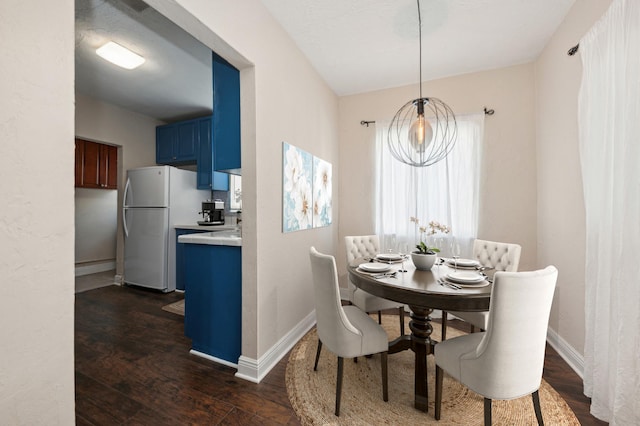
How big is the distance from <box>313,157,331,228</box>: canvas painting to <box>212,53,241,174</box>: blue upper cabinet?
97cm

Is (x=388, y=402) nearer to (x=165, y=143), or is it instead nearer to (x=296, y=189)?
(x=296, y=189)

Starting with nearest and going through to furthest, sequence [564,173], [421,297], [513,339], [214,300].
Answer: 1. [513,339]
2. [421,297]
3. [214,300]
4. [564,173]

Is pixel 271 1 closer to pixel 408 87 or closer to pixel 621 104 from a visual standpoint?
pixel 408 87

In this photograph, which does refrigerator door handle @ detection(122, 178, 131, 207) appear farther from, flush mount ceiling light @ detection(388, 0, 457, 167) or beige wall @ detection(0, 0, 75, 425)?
flush mount ceiling light @ detection(388, 0, 457, 167)

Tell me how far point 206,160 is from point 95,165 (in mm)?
2096

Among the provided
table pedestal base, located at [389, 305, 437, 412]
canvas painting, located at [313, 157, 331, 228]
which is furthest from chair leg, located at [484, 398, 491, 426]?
canvas painting, located at [313, 157, 331, 228]

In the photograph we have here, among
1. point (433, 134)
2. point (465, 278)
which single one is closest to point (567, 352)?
point (465, 278)

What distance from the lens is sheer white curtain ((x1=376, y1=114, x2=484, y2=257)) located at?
118 inches

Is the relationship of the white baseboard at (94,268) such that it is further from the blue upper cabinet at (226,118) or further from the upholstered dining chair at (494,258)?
the upholstered dining chair at (494,258)

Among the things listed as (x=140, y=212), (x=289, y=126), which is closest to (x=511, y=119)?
(x=289, y=126)

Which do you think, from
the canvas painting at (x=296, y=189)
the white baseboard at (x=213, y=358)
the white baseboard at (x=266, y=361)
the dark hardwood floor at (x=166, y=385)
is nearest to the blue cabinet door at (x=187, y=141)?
the canvas painting at (x=296, y=189)

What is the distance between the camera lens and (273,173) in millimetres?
2096

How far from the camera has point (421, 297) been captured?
143 cm

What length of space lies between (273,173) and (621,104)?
7.39 feet
